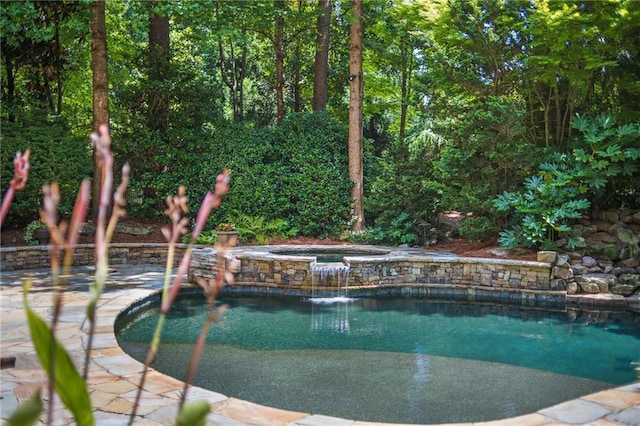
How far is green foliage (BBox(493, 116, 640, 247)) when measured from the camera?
28.2 ft

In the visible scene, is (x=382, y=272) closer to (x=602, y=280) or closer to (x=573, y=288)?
(x=573, y=288)

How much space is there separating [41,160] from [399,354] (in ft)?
28.4

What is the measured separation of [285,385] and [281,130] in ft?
28.4

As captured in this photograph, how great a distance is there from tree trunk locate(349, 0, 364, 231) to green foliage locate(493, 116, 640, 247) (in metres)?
3.52

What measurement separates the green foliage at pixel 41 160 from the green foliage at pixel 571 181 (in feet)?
26.9

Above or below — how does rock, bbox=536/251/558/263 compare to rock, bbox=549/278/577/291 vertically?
above

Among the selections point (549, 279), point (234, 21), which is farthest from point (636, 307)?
point (234, 21)

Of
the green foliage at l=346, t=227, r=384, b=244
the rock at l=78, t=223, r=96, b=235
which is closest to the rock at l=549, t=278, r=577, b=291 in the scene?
the green foliage at l=346, t=227, r=384, b=244

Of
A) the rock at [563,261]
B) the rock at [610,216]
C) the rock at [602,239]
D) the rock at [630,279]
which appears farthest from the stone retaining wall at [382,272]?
the rock at [610,216]

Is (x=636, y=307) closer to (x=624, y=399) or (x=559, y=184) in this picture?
(x=559, y=184)

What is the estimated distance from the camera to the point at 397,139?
1223cm

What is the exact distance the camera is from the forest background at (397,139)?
8969 millimetres

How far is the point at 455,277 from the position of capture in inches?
347

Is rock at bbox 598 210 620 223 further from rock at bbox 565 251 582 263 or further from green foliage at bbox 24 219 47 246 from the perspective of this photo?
green foliage at bbox 24 219 47 246
